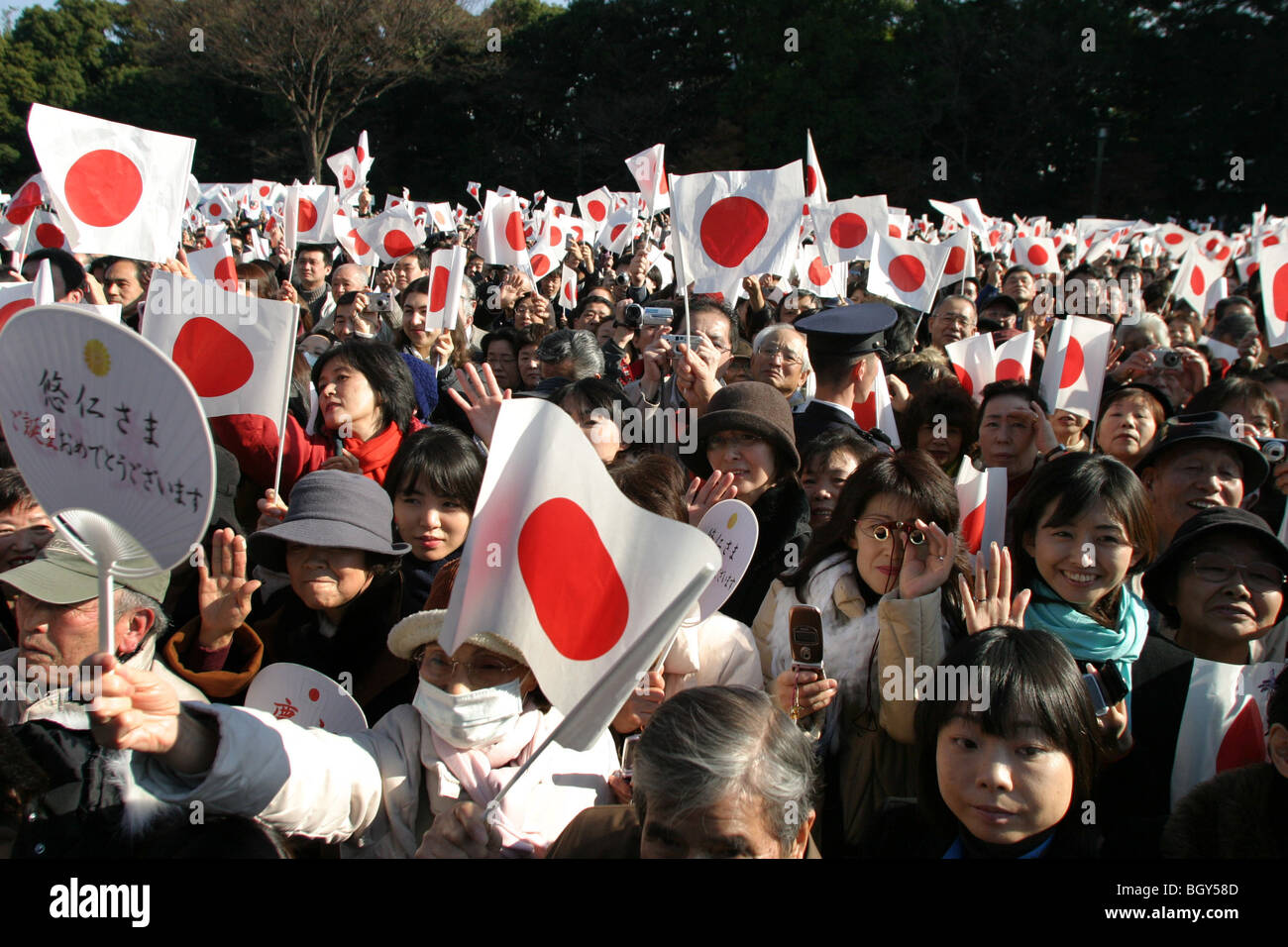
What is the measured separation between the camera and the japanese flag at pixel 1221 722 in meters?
2.03

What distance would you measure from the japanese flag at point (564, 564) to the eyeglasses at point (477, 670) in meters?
0.17

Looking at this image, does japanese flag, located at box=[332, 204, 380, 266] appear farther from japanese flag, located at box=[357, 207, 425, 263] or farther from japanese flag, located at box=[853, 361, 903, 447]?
japanese flag, located at box=[853, 361, 903, 447]

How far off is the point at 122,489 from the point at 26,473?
171 millimetres

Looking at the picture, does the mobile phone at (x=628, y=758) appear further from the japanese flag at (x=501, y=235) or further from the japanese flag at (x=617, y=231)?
the japanese flag at (x=617, y=231)

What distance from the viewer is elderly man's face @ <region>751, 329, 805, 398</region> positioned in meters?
3.92

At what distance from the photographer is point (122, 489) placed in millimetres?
1411

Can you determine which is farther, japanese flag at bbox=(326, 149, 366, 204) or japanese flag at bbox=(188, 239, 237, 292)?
japanese flag at bbox=(326, 149, 366, 204)

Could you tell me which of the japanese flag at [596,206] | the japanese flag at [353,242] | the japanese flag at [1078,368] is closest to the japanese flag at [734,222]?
the japanese flag at [1078,368]

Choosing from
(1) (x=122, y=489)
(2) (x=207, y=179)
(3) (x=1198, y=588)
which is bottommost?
(3) (x=1198, y=588)

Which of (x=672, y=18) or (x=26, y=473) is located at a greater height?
(x=672, y=18)

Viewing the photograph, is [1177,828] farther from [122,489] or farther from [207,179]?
[207,179]

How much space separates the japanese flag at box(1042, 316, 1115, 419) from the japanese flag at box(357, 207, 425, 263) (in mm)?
6578

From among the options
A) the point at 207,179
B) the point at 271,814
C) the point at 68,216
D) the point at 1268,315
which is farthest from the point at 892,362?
the point at 207,179

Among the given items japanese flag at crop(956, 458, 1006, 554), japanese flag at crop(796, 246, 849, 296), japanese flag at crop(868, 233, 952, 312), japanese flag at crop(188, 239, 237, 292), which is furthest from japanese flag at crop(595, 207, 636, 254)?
japanese flag at crop(956, 458, 1006, 554)
